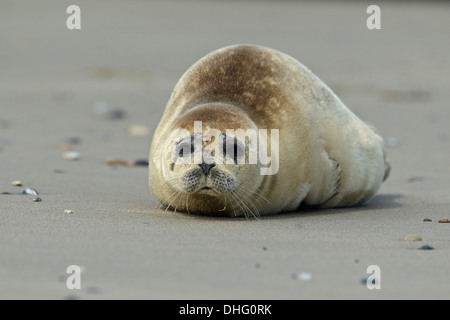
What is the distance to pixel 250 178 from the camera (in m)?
5.45

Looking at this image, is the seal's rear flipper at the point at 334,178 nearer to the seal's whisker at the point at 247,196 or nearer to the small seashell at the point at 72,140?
the seal's whisker at the point at 247,196

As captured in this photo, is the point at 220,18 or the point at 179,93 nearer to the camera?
the point at 179,93

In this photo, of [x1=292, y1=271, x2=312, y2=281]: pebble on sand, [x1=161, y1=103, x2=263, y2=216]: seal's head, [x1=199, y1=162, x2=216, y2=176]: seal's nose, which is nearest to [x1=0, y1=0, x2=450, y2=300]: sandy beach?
[x1=292, y1=271, x2=312, y2=281]: pebble on sand

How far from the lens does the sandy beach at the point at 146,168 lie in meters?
4.21

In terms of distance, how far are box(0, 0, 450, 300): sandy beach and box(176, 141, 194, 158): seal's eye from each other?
412 millimetres

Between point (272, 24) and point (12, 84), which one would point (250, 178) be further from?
point (272, 24)

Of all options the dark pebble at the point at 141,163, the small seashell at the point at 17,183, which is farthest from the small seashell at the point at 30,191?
the dark pebble at the point at 141,163

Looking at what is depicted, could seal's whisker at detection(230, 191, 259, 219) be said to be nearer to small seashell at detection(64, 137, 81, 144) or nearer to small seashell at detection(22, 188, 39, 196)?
small seashell at detection(22, 188, 39, 196)

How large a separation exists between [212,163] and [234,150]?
220 mm

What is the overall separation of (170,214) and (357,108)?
6.61m

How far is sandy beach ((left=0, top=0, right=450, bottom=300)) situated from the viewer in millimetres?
4211
